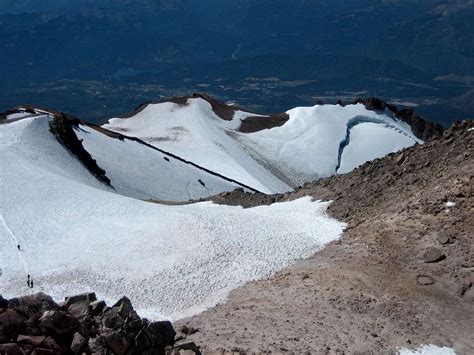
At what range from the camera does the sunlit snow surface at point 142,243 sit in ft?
72.5

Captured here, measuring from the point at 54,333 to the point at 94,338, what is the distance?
843 mm

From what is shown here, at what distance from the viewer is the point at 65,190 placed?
105 ft

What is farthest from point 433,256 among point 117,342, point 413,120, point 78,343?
point 413,120

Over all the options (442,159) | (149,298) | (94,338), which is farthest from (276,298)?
(442,159)

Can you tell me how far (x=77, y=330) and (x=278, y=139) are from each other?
65.4 meters

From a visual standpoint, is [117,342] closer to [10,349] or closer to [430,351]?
[10,349]

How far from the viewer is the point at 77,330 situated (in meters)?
14.6

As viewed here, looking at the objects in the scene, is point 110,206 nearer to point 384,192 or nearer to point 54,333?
point 384,192

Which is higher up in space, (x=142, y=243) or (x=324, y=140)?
(x=142, y=243)

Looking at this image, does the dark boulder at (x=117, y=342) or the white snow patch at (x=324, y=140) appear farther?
the white snow patch at (x=324, y=140)

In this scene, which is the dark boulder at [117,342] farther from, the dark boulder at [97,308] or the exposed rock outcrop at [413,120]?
the exposed rock outcrop at [413,120]

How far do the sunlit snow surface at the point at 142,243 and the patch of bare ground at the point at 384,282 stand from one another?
1.20m

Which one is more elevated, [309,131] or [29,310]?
[29,310]

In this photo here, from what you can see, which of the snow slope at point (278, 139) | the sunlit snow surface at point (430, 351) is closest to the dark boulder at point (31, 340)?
the sunlit snow surface at point (430, 351)
